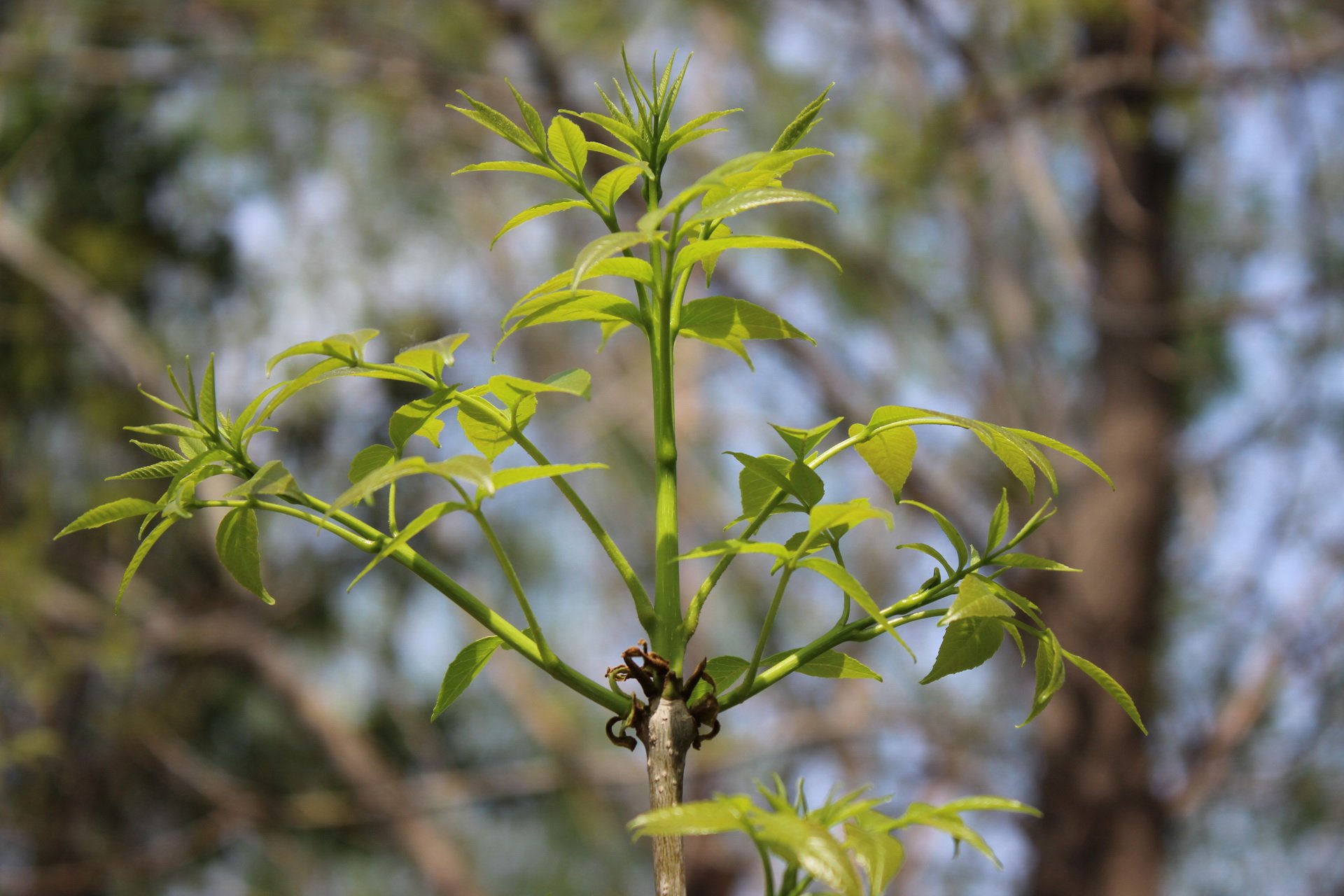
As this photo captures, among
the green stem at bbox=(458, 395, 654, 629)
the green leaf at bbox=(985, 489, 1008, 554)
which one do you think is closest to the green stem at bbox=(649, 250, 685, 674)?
the green stem at bbox=(458, 395, 654, 629)

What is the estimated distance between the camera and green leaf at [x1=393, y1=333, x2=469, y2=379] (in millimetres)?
358

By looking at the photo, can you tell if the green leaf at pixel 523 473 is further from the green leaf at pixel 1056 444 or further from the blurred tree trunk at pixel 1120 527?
the blurred tree trunk at pixel 1120 527

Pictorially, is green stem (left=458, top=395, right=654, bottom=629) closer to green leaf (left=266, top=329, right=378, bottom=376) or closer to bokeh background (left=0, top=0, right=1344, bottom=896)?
green leaf (left=266, top=329, right=378, bottom=376)

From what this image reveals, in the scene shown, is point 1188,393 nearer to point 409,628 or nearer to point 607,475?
point 607,475

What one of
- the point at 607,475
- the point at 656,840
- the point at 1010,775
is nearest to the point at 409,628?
the point at 607,475

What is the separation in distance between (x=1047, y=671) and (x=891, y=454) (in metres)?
0.10

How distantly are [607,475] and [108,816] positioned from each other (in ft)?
6.83

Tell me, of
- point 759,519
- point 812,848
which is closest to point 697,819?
point 812,848

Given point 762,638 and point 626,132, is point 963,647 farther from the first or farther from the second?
point 626,132

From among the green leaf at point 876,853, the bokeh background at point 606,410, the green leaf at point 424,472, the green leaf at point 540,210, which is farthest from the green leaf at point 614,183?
the bokeh background at point 606,410

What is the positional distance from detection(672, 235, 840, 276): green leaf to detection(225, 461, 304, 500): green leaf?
0.15 metres

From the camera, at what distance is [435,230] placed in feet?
13.6

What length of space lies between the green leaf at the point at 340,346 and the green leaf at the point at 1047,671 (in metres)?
0.25

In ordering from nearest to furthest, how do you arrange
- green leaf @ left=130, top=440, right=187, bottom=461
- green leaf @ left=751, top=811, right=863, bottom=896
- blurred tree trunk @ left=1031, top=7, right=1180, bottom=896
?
green leaf @ left=751, top=811, right=863, bottom=896, green leaf @ left=130, top=440, right=187, bottom=461, blurred tree trunk @ left=1031, top=7, right=1180, bottom=896
